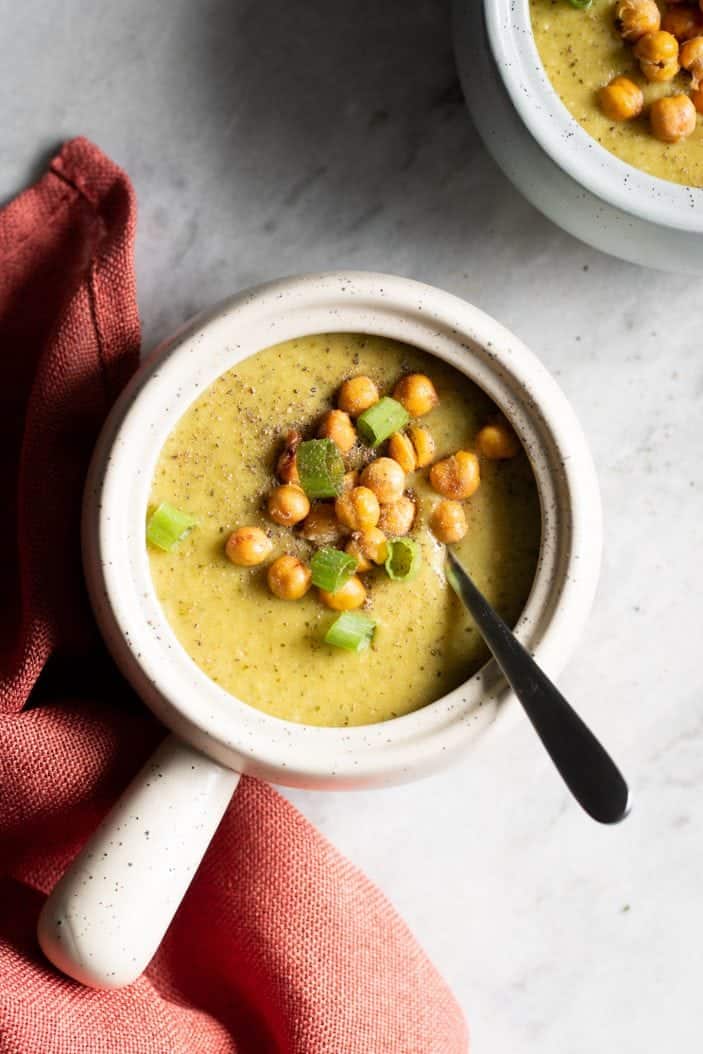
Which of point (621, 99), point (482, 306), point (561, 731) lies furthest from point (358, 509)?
point (621, 99)

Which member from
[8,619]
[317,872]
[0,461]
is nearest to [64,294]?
[0,461]

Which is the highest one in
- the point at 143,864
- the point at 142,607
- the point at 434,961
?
the point at 142,607

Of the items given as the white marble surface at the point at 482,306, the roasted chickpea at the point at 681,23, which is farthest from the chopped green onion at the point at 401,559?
the roasted chickpea at the point at 681,23

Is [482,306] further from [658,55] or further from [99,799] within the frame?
[99,799]

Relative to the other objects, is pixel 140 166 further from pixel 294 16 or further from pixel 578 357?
pixel 578 357

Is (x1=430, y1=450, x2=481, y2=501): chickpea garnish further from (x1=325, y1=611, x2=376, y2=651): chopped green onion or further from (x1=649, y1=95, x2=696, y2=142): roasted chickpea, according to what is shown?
(x1=649, y1=95, x2=696, y2=142): roasted chickpea

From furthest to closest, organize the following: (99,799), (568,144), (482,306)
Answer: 1. (482,306)
2. (99,799)
3. (568,144)

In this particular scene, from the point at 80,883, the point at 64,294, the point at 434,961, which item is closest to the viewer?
the point at 80,883

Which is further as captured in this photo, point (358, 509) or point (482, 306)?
point (482, 306)
